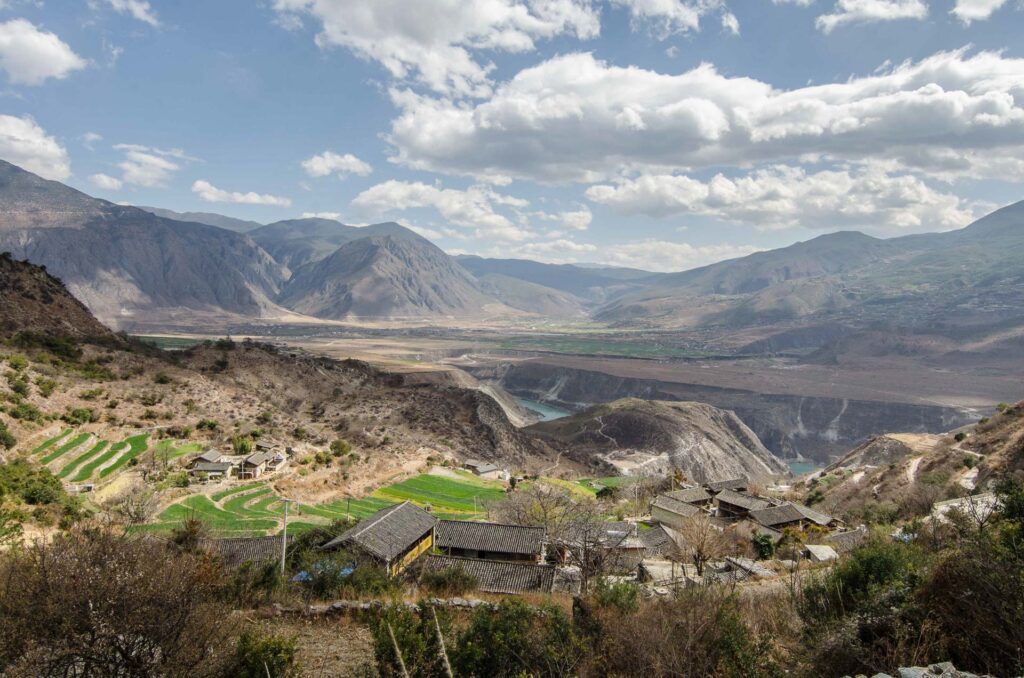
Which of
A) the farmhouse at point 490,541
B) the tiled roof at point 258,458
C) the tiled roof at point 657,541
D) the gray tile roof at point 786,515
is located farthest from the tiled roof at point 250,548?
the gray tile roof at point 786,515

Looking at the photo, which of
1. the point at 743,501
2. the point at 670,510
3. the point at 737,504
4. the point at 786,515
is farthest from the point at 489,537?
the point at 743,501

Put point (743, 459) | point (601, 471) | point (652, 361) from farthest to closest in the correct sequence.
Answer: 1. point (652, 361)
2. point (743, 459)
3. point (601, 471)

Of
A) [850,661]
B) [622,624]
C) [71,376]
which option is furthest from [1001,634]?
[71,376]

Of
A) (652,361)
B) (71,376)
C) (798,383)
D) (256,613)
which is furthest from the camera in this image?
(652,361)

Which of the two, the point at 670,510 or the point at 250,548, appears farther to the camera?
the point at 670,510

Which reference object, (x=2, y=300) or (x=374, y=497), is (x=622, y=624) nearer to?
(x=374, y=497)

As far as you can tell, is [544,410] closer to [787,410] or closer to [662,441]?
[787,410]

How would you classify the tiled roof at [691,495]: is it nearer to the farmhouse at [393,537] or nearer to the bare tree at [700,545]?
the bare tree at [700,545]

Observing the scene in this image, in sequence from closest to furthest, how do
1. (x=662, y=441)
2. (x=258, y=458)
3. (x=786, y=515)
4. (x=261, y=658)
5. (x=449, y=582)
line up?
(x=261, y=658)
(x=449, y=582)
(x=786, y=515)
(x=258, y=458)
(x=662, y=441)
